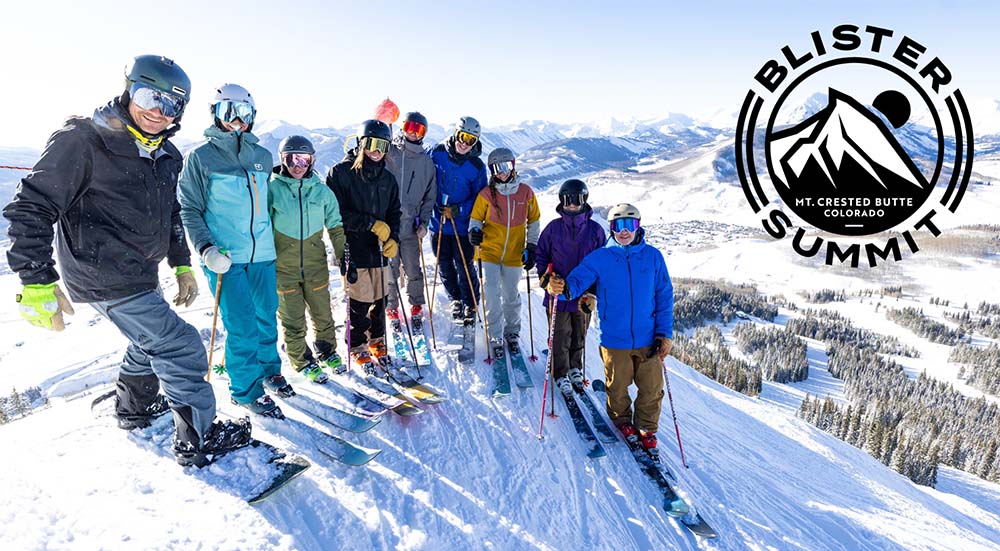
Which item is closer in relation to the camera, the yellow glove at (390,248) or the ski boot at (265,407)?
the ski boot at (265,407)

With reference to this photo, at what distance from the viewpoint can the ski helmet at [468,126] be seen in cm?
723

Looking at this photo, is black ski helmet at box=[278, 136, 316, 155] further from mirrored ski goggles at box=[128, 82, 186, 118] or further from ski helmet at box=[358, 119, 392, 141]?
mirrored ski goggles at box=[128, 82, 186, 118]

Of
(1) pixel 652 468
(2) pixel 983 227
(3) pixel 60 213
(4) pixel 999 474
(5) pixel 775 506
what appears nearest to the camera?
(3) pixel 60 213

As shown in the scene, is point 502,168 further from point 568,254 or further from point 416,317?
point 416,317

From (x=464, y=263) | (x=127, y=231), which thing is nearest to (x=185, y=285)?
(x=127, y=231)

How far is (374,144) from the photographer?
585 centimetres

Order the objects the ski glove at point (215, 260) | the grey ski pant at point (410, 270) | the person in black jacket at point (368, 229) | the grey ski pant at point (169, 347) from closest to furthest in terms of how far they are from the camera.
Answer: the grey ski pant at point (169, 347) → the ski glove at point (215, 260) → the person in black jacket at point (368, 229) → the grey ski pant at point (410, 270)

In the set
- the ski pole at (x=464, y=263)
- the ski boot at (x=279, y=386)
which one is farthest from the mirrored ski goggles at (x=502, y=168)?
the ski boot at (x=279, y=386)

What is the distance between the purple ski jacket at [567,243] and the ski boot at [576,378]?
90 centimetres

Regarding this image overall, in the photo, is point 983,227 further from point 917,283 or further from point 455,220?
point 455,220

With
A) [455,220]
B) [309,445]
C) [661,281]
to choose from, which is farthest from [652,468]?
[455,220]

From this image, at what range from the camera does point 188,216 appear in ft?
14.6

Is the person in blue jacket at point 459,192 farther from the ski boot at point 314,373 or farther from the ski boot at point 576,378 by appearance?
the ski boot at point 314,373

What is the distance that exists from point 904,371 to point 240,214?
11081 cm
